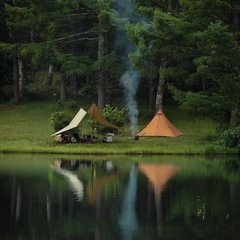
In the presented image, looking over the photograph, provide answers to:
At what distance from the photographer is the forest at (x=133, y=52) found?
32.8 meters

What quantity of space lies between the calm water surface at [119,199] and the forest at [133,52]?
20.7ft

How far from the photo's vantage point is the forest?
32.8 m

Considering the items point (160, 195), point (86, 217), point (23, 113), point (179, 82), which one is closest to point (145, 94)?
point (179, 82)

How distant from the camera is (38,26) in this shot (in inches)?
1831

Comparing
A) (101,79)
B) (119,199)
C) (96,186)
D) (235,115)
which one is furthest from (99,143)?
(119,199)

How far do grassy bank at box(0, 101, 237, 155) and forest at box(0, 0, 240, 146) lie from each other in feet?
5.25

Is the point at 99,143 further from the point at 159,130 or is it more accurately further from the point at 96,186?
the point at 96,186

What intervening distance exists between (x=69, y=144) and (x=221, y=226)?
62.6 ft

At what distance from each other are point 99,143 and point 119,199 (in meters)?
15.6

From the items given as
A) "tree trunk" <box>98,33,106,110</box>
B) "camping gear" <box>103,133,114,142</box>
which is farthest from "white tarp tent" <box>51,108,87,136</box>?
"tree trunk" <box>98,33,106,110</box>

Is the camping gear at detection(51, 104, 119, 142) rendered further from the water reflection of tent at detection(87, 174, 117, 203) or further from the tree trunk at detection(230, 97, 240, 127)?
the water reflection of tent at detection(87, 174, 117, 203)

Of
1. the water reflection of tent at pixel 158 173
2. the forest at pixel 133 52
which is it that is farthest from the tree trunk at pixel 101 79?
the water reflection of tent at pixel 158 173

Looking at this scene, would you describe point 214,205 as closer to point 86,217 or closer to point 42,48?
point 86,217

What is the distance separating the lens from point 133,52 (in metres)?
45.8
